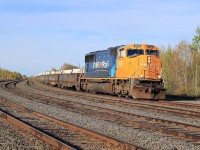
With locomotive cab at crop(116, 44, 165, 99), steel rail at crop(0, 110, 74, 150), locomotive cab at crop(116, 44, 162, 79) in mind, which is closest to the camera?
steel rail at crop(0, 110, 74, 150)

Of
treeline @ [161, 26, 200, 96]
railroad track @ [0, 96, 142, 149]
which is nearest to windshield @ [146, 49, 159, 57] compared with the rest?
railroad track @ [0, 96, 142, 149]

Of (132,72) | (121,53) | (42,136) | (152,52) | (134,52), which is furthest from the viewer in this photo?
(121,53)

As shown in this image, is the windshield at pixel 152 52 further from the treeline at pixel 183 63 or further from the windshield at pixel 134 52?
the treeline at pixel 183 63

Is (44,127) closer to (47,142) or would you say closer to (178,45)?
(47,142)

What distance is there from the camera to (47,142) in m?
7.42

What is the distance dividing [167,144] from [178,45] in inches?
1676

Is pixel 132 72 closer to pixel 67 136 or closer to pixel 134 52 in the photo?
pixel 134 52

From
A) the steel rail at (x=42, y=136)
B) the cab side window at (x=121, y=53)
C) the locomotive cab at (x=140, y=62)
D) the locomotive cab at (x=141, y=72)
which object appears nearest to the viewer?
the steel rail at (x=42, y=136)

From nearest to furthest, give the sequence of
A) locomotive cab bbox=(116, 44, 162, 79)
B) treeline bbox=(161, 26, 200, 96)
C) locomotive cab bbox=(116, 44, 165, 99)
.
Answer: locomotive cab bbox=(116, 44, 165, 99) < locomotive cab bbox=(116, 44, 162, 79) < treeline bbox=(161, 26, 200, 96)

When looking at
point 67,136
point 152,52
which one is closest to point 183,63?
point 152,52

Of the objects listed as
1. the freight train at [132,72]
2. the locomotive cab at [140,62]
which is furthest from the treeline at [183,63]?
the locomotive cab at [140,62]

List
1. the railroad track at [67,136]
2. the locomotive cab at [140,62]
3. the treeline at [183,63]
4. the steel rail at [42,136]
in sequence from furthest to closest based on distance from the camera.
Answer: the treeline at [183,63], the locomotive cab at [140,62], the railroad track at [67,136], the steel rail at [42,136]

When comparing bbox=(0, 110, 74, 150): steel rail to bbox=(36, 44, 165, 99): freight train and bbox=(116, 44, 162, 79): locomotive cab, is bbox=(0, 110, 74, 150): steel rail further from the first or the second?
bbox=(116, 44, 162, 79): locomotive cab

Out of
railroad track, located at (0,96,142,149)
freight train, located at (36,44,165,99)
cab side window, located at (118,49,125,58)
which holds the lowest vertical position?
railroad track, located at (0,96,142,149)
